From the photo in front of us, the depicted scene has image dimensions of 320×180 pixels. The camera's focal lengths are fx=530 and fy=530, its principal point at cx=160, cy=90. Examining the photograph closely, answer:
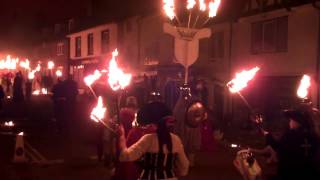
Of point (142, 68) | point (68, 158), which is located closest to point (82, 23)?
point (142, 68)

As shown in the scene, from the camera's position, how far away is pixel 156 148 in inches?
204

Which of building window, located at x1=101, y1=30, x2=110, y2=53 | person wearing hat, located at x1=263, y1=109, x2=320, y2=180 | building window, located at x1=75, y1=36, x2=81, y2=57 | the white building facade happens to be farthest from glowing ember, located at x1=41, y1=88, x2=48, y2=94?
person wearing hat, located at x1=263, y1=109, x2=320, y2=180

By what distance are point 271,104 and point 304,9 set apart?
4.23 m

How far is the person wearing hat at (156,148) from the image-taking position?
16.9 feet

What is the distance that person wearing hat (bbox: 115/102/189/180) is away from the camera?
5.15 meters

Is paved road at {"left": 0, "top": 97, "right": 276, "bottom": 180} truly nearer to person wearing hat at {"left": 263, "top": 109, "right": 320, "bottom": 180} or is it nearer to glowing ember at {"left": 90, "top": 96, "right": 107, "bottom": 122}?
glowing ember at {"left": 90, "top": 96, "right": 107, "bottom": 122}

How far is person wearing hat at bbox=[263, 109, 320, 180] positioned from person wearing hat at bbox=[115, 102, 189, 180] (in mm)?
1375

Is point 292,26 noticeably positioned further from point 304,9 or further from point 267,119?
point 267,119

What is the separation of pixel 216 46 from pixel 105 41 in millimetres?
15022

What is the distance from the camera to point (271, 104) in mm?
21172

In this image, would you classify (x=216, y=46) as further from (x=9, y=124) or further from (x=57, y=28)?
(x=57, y=28)

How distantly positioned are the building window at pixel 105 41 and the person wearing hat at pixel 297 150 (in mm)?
32101

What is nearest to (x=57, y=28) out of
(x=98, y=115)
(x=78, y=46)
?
(x=78, y=46)

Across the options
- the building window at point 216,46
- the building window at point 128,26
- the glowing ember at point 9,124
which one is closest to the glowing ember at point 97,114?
the glowing ember at point 9,124
